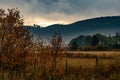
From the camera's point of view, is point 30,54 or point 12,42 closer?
point 12,42

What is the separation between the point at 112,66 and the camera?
53656mm

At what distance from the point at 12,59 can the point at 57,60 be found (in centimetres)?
778

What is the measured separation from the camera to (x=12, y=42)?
4366 centimetres

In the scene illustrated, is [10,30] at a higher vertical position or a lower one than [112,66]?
higher

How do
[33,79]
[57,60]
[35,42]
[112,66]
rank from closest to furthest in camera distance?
[33,79], [57,60], [112,66], [35,42]

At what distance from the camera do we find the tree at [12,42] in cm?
4344

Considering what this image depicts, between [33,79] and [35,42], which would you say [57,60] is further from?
[33,79]

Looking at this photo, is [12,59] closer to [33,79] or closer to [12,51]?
[12,51]

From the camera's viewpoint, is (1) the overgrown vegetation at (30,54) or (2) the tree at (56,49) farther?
(2) the tree at (56,49)

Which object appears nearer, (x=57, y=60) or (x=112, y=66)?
(x=57, y=60)

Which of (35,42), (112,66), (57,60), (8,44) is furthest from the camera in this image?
(35,42)

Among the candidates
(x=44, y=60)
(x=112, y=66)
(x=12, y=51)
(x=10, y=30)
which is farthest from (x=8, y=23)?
(x=112, y=66)

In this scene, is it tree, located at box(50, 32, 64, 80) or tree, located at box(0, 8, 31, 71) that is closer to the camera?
tree, located at box(0, 8, 31, 71)

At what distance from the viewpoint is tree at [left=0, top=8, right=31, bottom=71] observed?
4344 cm
